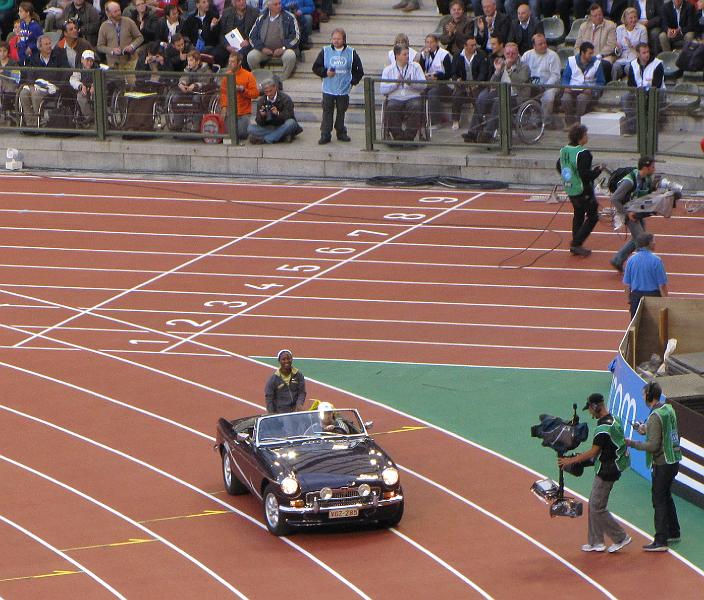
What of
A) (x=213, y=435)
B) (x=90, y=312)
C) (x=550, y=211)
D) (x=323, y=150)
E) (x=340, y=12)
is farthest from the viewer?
(x=340, y=12)

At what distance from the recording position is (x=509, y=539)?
1342 cm

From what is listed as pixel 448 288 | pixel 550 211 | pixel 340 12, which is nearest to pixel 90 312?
pixel 448 288

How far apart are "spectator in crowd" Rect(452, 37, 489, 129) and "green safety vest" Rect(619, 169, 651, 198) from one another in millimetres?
6230

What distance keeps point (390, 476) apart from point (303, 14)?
19642mm

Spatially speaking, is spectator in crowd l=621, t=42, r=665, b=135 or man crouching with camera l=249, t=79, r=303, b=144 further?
man crouching with camera l=249, t=79, r=303, b=144

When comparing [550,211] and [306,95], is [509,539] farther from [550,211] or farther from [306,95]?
[306,95]

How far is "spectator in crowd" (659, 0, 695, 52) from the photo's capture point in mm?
27953

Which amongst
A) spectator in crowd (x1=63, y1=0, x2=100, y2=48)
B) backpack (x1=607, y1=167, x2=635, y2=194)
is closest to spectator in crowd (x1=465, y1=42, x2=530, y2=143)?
backpack (x1=607, y1=167, x2=635, y2=194)

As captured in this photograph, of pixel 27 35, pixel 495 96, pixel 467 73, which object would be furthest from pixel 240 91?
pixel 27 35

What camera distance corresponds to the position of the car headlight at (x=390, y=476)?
1344cm

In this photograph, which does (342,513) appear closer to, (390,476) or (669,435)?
(390,476)

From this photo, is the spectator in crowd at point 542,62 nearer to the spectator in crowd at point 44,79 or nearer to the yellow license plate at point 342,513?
the spectator in crowd at point 44,79

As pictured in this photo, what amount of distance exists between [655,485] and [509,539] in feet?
4.37

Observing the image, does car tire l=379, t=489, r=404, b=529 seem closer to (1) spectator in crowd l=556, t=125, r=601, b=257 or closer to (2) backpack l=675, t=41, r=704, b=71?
(1) spectator in crowd l=556, t=125, r=601, b=257
